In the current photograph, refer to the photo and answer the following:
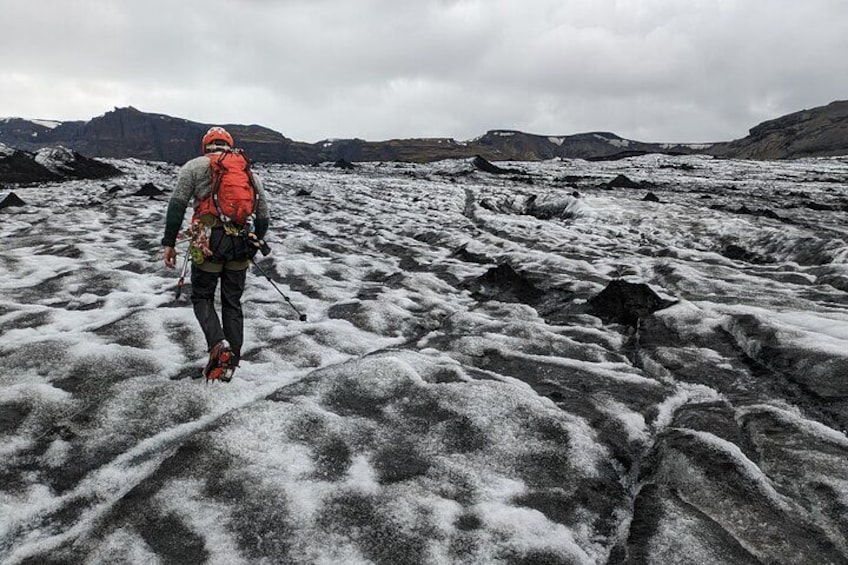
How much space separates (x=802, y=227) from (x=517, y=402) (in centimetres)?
1485

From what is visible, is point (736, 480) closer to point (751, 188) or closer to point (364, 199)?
point (364, 199)

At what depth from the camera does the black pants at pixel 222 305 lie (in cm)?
581

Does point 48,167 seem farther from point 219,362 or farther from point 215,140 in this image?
point 219,362

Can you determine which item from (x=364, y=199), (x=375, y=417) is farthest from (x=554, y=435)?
(x=364, y=199)

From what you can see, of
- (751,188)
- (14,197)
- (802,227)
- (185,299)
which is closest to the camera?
(185,299)

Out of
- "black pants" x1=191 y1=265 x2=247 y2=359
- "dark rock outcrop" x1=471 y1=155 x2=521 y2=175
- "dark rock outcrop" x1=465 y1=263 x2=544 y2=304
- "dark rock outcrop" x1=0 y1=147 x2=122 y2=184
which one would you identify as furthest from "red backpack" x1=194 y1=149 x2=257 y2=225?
"dark rock outcrop" x1=471 y1=155 x2=521 y2=175

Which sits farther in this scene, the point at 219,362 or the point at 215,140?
the point at 215,140

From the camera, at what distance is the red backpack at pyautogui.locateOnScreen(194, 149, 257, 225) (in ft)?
18.9

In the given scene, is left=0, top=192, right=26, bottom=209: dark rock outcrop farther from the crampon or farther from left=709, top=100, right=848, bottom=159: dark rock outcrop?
left=709, top=100, right=848, bottom=159: dark rock outcrop

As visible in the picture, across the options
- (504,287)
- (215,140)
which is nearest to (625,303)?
(504,287)

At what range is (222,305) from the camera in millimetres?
5984

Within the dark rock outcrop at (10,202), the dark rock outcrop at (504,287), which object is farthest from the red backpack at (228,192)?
the dark rock outcrop at (10,202)

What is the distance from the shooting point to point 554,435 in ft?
16.5

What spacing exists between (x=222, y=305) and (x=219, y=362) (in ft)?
2.27
